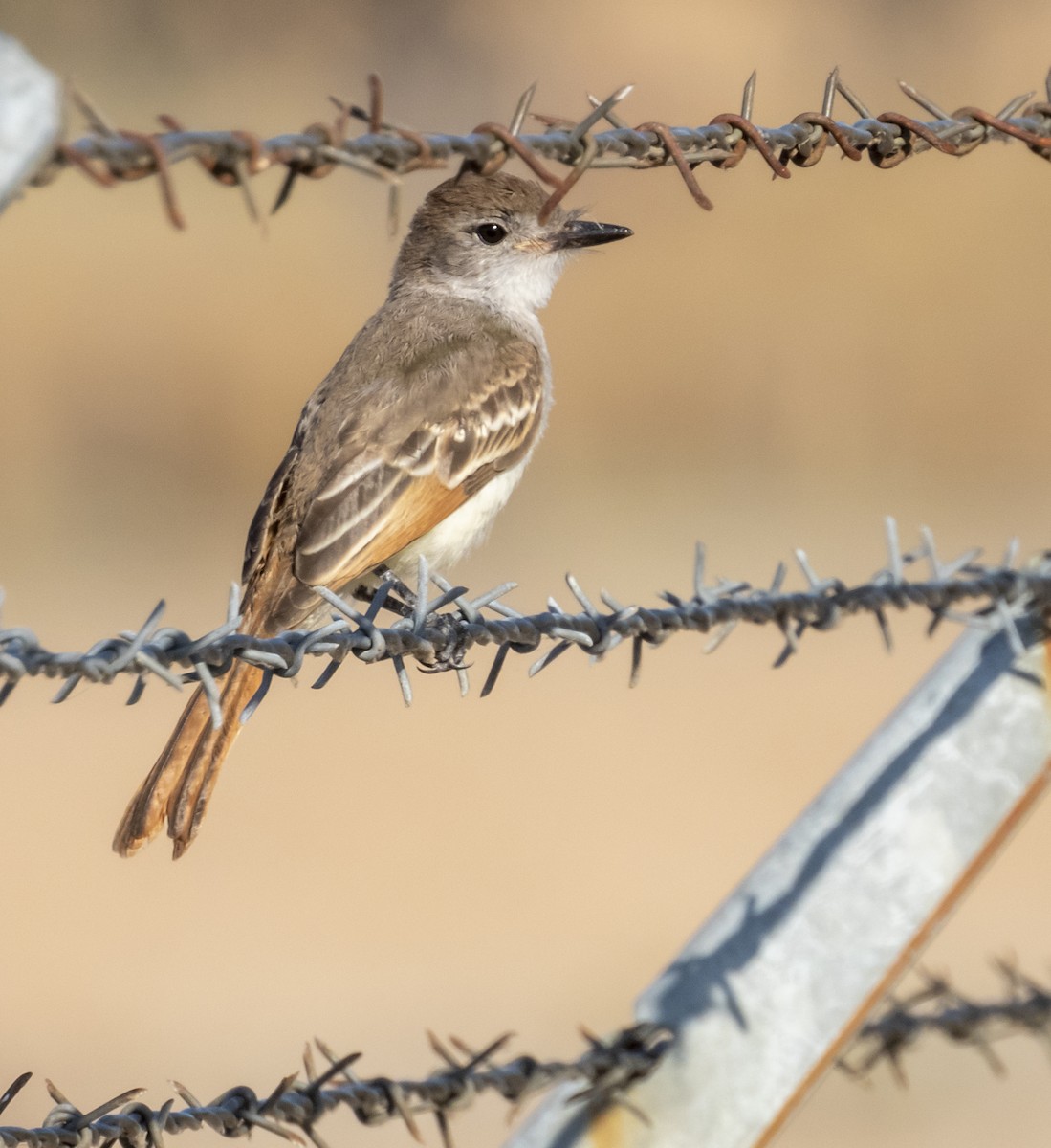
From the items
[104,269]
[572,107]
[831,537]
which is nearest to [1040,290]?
[831,537]

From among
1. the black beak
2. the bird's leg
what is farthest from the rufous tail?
the black beak

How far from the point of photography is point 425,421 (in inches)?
190

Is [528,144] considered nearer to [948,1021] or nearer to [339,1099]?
[339,1099]

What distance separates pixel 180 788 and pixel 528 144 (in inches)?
67.9

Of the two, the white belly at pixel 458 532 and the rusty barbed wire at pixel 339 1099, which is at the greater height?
the white belly at pixel 458 532

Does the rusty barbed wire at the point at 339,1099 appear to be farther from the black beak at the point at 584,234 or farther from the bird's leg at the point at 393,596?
the black beak at the point at 584,234

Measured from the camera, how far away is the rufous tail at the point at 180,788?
138 inches

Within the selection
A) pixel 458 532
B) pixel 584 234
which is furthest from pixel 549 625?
pixel 584 234

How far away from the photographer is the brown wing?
4504mm

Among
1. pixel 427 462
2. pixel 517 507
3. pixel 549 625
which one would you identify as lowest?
pixel 549 625

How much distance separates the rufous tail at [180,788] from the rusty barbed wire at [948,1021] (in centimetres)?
142

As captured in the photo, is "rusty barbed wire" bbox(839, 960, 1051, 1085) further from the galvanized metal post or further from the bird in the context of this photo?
the bird

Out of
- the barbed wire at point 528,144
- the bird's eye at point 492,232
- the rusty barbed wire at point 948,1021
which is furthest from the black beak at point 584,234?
the rusty barbed wire at point 948,1021

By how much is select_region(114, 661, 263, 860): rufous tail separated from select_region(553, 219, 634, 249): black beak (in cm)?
227
